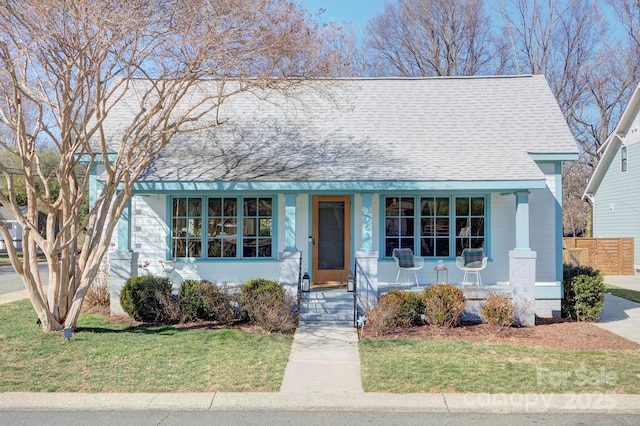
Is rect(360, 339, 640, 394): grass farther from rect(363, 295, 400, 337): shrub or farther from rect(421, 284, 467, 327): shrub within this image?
rect(421, 284, 467, 327): shrub

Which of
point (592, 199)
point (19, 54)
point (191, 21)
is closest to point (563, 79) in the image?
point (592, 199)

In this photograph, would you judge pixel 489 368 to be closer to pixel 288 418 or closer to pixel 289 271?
pixel 288 418

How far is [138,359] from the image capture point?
7633mm

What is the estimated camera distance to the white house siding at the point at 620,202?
874 inches

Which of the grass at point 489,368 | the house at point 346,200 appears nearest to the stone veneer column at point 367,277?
the house at point 346,200

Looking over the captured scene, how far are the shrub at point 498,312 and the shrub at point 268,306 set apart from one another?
11.8ft

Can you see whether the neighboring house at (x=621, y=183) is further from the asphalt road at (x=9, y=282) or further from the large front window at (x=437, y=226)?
the asphalt road at (x=9, y=282)

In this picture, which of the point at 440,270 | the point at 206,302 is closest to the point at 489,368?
the point at 440,270

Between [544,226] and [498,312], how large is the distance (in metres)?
3.43

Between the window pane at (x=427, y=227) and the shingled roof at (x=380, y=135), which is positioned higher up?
the shingled roof at (x=380, y=135)

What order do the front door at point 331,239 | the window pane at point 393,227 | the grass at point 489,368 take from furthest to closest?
the front door at point 331,239
the window pane at point 393,227
the grass at point 489,368

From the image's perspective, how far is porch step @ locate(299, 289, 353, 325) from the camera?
10.4m

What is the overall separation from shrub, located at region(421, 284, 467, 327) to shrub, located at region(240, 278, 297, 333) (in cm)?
255

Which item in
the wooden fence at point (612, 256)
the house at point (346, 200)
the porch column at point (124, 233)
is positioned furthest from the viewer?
the wooden fence at point (612, 256)
